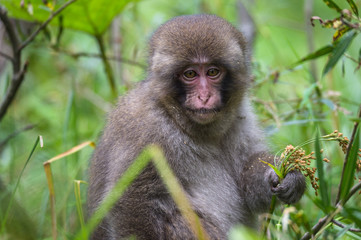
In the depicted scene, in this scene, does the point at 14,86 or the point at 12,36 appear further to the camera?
the point at 14,86

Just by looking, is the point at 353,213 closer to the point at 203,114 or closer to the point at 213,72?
the point at 203,114

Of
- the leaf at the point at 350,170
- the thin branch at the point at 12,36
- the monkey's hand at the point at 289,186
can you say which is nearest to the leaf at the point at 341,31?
the leaf at the point at 350,170

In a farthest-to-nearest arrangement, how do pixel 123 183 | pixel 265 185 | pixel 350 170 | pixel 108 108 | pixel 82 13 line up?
pixel 108 108 → pixel 82 13 → pixel 265 185 → pixel 123 183 → pixel 350 170

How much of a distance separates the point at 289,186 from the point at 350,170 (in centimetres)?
87

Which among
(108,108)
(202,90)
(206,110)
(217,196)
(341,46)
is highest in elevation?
(341,46)

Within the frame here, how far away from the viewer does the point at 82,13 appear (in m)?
5.51

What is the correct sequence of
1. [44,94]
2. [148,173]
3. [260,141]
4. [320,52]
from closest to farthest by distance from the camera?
[320,52] → [148,173] → [260,141] → [44,94]

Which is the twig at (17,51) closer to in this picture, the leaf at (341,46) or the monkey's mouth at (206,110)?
the monkey's mouth at (206,110)

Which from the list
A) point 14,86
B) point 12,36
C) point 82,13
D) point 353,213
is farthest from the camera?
point 82,13

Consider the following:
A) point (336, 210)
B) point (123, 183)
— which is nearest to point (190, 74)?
point (123, 183)

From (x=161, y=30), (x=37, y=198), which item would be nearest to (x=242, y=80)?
(x=161, y=30)

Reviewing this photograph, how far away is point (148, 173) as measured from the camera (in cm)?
→ 386

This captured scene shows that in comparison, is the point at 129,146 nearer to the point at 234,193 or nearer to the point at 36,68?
the point at 234,193

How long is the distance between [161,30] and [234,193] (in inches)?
55.7
